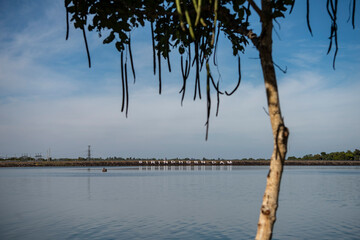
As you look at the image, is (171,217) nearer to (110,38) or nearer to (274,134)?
(110,38)

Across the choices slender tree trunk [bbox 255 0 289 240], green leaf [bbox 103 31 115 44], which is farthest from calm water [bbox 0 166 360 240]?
slender tree trunk [bbox 255 0 289 240]

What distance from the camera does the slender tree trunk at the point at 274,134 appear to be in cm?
345

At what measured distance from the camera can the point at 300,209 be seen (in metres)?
27.1

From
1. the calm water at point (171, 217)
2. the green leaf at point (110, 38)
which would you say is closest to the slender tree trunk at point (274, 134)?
the green leaf at point (110, 38)

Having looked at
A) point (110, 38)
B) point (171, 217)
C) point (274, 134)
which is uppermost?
point (110, 38)

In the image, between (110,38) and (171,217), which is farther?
(171,217)

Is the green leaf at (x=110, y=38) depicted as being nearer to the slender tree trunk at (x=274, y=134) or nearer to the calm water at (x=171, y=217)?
the slender tree trunk at (x=274, y=134)

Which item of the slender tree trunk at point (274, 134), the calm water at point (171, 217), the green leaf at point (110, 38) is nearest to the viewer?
the slender tree trunk at point (274, 134)

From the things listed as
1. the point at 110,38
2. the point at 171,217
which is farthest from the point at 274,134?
the point at 171,217

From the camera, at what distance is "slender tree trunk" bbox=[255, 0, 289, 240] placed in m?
3.45

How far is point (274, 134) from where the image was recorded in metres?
3.54

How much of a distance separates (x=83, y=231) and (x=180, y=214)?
7804 mm

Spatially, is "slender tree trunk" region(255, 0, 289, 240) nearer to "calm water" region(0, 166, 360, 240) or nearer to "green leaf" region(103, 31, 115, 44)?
"green leaf" region(103, 31, 115, 44)

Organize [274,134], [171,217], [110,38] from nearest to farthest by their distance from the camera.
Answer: [274,134], [110,38], [171,217]
